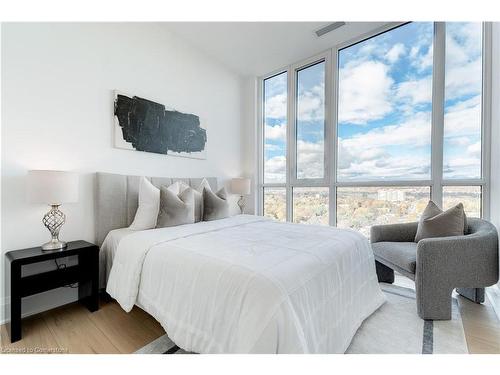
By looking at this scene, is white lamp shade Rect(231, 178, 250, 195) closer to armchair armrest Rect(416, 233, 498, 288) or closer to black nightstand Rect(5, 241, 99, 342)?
black nightstand Rect(5, 241, 99, 342)

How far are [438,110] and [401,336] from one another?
2.43m

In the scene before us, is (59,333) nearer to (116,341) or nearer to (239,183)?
(116,341)

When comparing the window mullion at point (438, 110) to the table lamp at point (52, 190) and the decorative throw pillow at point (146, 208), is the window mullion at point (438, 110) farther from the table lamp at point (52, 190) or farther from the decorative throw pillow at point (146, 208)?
the table lamp at point (52, 190)

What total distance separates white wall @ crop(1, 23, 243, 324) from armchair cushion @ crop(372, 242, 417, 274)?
98.1 inches

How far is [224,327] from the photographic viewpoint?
113 cm

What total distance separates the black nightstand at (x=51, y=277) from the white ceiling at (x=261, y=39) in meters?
2.74

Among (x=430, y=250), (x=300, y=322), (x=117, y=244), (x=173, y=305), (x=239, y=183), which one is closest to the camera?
(x=300, y=322)

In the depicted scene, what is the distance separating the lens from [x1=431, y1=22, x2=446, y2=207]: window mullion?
260 cm

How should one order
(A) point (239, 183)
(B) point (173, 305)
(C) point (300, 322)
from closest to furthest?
(C) point (300, 322) < (B) point (173, 305) < (A) point (239, 183)

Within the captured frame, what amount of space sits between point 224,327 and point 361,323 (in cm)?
116

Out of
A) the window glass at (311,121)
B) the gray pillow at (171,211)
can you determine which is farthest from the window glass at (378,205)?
the gray pillow at (171,211)

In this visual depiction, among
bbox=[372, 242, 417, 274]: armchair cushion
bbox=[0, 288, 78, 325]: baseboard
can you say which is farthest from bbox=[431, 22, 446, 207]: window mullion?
bbox=[0, 288, 78, 325]: baseboard

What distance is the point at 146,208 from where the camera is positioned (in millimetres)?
2248
